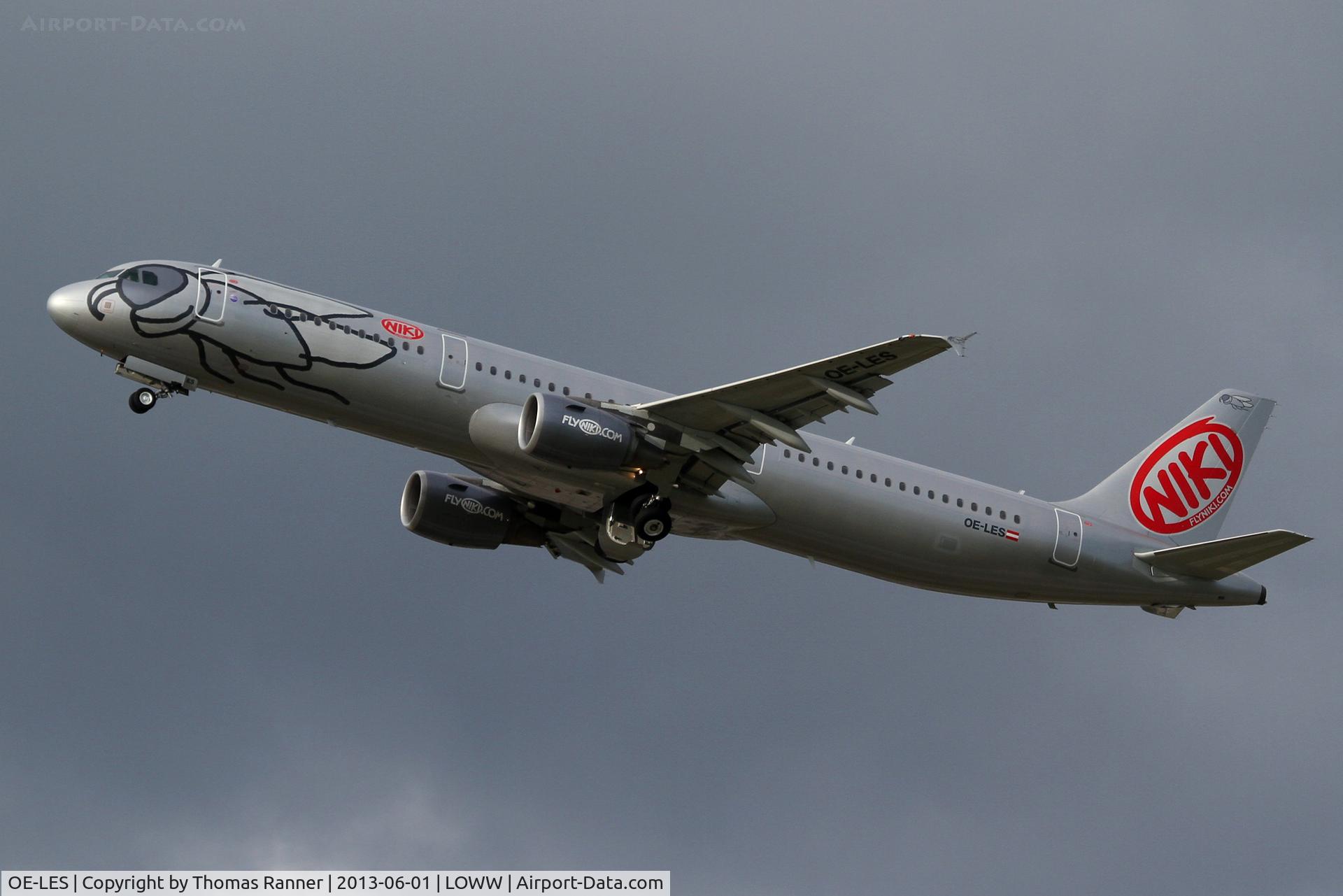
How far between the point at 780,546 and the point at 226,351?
15.4 metres

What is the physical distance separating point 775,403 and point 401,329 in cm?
964

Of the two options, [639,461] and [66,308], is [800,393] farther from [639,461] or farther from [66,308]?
[66,308]

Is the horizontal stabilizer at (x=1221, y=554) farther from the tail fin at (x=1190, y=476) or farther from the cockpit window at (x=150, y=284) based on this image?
the cockpit window at (x=150, y=284)

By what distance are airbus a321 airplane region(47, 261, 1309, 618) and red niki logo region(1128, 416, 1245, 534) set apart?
0.33ft

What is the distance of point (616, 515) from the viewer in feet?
145

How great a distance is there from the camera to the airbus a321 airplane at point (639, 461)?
41.2 m

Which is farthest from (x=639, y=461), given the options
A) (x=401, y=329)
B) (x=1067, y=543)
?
(x=1067, y=543)

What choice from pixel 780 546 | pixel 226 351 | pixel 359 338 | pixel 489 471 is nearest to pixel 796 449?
pixel 780 546

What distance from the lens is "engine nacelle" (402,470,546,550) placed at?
49219mm

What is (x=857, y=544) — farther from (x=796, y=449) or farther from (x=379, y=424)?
(x=379, y=424)

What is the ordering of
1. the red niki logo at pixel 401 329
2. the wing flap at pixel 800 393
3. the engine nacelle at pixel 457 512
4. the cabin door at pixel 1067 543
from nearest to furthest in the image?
the wing flap at pixel 800 393
the red niki logo at pixel 401 329
the cabin door at pixel 1067 543
the engine nacelle at pixel 457 512

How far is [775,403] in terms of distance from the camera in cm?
4194

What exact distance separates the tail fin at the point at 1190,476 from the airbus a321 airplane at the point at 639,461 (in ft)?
0.31

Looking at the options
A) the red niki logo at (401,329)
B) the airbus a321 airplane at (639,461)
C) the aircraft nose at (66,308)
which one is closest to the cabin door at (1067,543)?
the airbus a321 airplane at (639,461)
